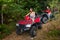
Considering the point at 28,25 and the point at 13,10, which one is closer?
the point at 28,25

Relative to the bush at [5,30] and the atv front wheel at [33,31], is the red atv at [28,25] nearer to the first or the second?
the atv front wheel at [33,31]

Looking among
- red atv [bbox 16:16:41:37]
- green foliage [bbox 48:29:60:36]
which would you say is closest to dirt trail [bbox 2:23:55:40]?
red atv [bbox 16:16:41:37]

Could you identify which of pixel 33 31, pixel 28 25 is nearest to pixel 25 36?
pixel 33 31

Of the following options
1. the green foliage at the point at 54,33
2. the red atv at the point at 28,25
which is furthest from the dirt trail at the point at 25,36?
the green foliage at the point at 54,33

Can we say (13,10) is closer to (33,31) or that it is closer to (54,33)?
(33,31)

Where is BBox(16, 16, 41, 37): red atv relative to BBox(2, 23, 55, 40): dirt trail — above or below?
above

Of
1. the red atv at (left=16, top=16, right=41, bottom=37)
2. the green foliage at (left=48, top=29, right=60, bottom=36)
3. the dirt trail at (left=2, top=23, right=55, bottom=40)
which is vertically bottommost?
the dirt trail at (left=2, top=23, right=55, bottom=40)

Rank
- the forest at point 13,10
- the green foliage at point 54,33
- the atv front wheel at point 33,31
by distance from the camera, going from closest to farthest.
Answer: the atv front wheel at point 33,31, the green foliage at point 54,33, the forest at point 13,10

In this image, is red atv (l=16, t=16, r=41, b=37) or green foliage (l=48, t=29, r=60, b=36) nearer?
red atv (l=16, t=16, r=41, b=37)

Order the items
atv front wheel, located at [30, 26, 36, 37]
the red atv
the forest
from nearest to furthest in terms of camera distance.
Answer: the red atv, atv front wheel, located at [30, 26, 36, 37], the forest

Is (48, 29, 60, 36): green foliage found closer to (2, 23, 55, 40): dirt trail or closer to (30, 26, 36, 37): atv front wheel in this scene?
(2, 23, 55, 40): dirt trail

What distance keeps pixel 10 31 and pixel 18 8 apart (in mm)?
1622

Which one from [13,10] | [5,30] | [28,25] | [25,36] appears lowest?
[25,36]

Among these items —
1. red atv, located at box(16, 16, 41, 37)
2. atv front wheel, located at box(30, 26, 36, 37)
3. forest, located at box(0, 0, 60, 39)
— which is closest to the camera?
red atv, located at box(16, 16, 41, 37)
